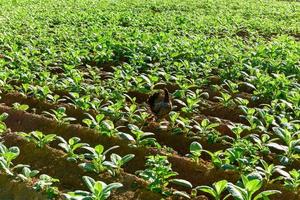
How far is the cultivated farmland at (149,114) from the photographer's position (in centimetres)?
487

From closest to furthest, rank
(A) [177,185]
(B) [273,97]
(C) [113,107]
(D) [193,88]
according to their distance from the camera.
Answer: (A) [177,185] → (C) [113,107] → (B) [273,97] → (D) [193,88]

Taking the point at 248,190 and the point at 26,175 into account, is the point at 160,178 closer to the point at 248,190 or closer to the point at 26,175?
the point at 248,190

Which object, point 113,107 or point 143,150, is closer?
point 143,150

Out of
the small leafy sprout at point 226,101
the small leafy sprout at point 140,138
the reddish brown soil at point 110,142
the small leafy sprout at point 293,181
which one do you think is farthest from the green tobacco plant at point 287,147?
the small leafy sprout at point 226,101

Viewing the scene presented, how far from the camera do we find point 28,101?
24.7 feet

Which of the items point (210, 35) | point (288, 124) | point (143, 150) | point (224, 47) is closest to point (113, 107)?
point (143, 150)

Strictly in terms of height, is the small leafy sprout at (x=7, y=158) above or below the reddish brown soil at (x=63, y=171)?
above

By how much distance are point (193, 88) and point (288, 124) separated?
2.80 meters

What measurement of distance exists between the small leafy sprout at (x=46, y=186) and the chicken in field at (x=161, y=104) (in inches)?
86.0

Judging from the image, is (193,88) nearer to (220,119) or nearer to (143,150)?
(220,119)

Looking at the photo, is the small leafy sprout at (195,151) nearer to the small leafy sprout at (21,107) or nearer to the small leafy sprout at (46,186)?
the small leafy sprout at (46,186)

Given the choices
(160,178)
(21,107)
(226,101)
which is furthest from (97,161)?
(226,101)

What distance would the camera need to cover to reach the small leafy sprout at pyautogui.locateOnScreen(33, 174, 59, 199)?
465 centimetres

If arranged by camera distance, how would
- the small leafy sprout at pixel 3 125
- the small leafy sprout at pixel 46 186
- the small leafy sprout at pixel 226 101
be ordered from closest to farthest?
the small leafy sprout at pixel 46 186 < the small leafy sprout at pixel 3 125 < the small leafy sprout at pixel 226 101
